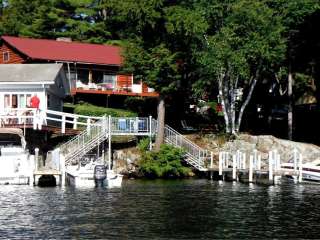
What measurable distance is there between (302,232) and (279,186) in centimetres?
1819

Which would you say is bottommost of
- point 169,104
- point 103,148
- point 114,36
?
point 103,148

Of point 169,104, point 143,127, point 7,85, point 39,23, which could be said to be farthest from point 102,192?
point 39,23

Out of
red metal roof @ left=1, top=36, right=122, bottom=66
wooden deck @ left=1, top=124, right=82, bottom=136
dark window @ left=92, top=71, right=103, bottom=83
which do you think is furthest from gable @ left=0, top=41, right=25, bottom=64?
wooden deck @ left=1, top=124, right=82, bottom=136

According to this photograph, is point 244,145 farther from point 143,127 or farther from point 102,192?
point 102,192

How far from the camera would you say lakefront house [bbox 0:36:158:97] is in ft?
210

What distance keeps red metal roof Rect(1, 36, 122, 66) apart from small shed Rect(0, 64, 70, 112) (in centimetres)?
778

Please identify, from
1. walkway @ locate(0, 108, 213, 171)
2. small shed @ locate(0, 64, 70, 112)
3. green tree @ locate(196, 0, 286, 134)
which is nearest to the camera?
walkway @ locate(0, 108, 213, 171)

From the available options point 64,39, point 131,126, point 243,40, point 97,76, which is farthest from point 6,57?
point 243,40

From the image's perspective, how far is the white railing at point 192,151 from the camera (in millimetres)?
48844

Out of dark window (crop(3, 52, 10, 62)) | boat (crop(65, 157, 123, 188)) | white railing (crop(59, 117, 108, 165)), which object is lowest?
boat (crop(65, 157, 123, 188))

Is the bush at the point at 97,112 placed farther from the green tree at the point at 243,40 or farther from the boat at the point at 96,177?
the boat at the point at 96,177

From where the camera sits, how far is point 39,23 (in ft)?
253

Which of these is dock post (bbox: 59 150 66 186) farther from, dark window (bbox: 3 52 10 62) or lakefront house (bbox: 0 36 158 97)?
dark window (bbox: 3 52 10 62)

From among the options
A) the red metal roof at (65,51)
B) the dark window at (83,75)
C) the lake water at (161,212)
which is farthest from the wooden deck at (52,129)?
the dark window at (83,75)
